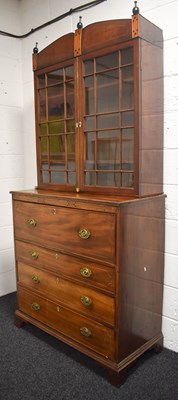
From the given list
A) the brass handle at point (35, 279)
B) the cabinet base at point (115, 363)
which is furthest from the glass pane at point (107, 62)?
the cabinet base at point (115, 363)

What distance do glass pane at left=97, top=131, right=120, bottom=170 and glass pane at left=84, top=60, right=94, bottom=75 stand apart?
0.34 metres

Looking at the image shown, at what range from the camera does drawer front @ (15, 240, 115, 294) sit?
150cm

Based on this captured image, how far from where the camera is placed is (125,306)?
151cm

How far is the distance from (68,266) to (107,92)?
0.96 m

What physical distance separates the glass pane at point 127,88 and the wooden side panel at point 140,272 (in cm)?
49

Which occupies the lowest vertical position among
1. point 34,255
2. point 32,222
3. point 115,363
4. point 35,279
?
point 115,363

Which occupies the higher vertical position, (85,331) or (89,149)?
(89,149)

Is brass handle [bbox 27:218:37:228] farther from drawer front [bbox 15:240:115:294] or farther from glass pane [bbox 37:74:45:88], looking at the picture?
glass pane [bbox 37:74:45:88]

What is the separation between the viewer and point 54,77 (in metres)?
1.91

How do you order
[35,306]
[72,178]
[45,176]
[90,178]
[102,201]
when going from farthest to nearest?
[45,176] < [35,306] < [72,178] < [90,178] < [102,201]

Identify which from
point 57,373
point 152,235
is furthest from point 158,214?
point 57,373

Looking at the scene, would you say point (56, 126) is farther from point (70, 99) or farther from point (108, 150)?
point (108, 150)

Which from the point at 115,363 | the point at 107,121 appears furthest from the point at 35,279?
the point at 107,121

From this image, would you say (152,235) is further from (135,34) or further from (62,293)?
(135,34)
